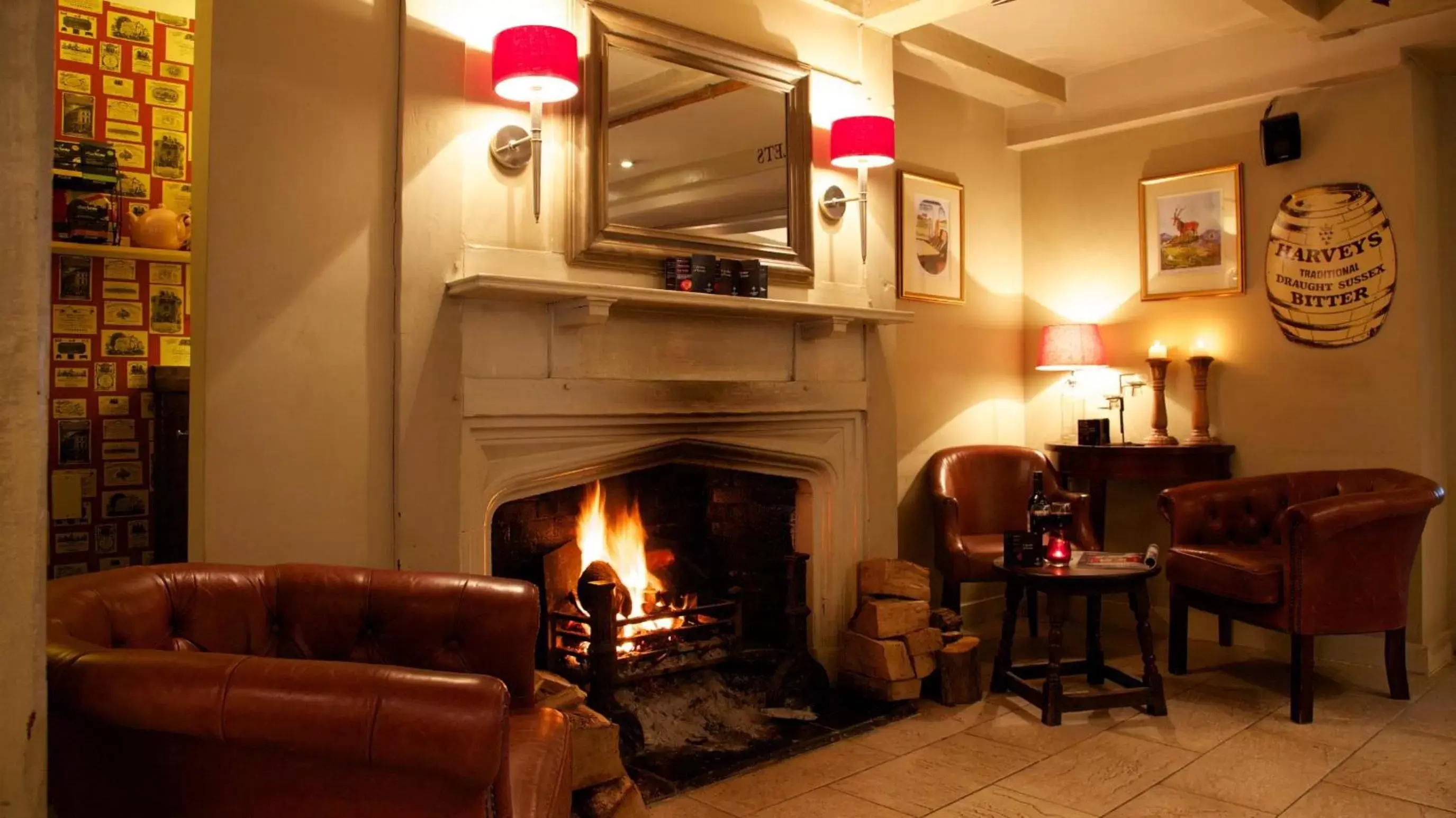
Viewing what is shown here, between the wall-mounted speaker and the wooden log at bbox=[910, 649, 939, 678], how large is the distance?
2850 millimetres

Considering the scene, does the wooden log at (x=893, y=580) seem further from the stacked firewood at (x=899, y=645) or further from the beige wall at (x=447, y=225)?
the beige wall at (x=447, y=225)

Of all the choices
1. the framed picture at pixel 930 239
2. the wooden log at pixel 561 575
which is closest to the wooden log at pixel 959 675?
the wooden log at pixel 561 575

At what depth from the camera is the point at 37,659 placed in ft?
4.70

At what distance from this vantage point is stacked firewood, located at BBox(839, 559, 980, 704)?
381 cm

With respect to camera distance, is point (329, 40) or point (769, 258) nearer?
point (329, 40)

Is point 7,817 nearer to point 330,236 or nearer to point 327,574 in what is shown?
point 327,574

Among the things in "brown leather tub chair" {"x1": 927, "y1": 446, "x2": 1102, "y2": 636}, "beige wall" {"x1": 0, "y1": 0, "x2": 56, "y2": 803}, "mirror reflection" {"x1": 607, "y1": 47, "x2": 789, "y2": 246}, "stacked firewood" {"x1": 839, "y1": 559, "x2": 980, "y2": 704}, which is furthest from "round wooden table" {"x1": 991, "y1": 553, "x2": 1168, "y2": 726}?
"beige wall" {"x1": 0, "y1": 0, "x2": 56, "y2": 803}

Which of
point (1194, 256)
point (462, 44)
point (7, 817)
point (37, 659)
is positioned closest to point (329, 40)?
point (462, 44)

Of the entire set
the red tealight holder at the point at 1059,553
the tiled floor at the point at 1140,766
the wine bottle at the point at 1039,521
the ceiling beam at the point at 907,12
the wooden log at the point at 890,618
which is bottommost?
the tiled floor at the point at 1140,766

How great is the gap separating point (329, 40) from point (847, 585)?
9.00 feet

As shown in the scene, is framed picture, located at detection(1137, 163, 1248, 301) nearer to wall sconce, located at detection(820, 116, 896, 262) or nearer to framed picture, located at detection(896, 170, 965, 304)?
framed picture, located at detection(896, 170, 965, 304)

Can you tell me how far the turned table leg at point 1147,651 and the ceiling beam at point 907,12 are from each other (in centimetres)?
227

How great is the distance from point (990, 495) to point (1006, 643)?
1108 mm

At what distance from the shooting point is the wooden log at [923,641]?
3859 millimetres
